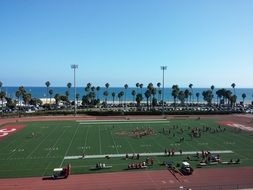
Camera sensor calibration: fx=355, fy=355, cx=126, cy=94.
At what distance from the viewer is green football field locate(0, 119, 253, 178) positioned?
4009 centimetres

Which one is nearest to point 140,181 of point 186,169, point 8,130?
point 186,169

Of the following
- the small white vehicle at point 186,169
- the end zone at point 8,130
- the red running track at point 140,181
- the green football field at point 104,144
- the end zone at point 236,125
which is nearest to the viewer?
the red running track at point 140,181

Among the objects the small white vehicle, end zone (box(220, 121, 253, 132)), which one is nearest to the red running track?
the small white vehicle

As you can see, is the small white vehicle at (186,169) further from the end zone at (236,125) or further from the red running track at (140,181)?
the end zone at (236,125)

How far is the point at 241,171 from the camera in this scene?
3753 centimetres

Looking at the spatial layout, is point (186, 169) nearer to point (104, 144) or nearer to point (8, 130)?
point (104, 144)

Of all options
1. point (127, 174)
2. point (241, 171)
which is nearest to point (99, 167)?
point (127, 174)

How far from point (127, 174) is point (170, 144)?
1654 centimetres

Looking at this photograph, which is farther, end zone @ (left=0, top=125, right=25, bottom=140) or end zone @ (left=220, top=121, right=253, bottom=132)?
end zone @ (left=220, top=121, right=253, bottom=132)

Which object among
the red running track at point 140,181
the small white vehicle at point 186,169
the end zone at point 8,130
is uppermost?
the end zone at point 8,130

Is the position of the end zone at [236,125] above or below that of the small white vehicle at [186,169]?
above

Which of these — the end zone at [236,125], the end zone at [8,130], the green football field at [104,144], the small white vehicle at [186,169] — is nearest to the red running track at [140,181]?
the small white vehicle at [186,169]

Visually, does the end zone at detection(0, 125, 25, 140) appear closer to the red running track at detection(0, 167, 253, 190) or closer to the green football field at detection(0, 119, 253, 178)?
the green football field at detection(0, 119, 253, 178)

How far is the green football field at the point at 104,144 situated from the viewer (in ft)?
132
